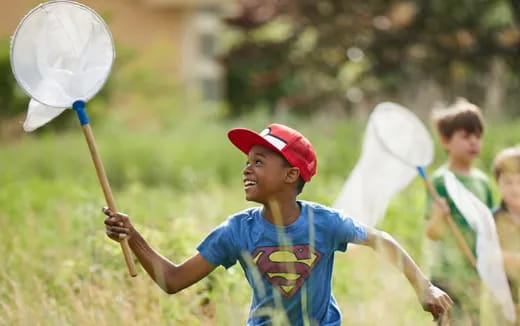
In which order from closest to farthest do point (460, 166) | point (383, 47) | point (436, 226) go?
point (436, 226) < point (460, 166) < point (383, 47)

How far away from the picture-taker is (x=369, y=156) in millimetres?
5367

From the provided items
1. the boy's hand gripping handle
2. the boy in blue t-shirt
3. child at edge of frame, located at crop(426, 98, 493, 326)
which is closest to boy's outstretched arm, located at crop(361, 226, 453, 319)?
the boy in blue t-shirt

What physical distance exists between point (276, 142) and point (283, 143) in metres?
0.03

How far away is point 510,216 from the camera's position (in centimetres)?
500

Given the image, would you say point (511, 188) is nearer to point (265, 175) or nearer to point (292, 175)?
point (292, 175)

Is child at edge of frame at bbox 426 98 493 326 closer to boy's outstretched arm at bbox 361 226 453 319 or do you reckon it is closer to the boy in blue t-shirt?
boy's outstretched arm at bbox 361 226 453 319

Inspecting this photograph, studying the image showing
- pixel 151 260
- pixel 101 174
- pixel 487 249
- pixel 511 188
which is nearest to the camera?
pixel 101 174

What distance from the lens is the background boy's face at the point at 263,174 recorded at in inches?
146

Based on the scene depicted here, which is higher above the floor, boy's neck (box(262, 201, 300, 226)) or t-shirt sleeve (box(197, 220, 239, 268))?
boy's neck (box(262, 201, 300, 226))

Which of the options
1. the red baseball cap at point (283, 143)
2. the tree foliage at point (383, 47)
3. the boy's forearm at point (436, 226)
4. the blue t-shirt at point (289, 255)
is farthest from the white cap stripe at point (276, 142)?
the tree foliage at point (383, 47)

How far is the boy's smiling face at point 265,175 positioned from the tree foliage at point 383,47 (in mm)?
10619

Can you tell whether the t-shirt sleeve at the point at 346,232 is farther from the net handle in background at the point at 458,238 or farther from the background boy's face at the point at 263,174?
the net handle in background at the point at 458,238

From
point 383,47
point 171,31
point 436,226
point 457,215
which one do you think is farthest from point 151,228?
point 171,31

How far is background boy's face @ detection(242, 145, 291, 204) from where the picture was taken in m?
3.71
